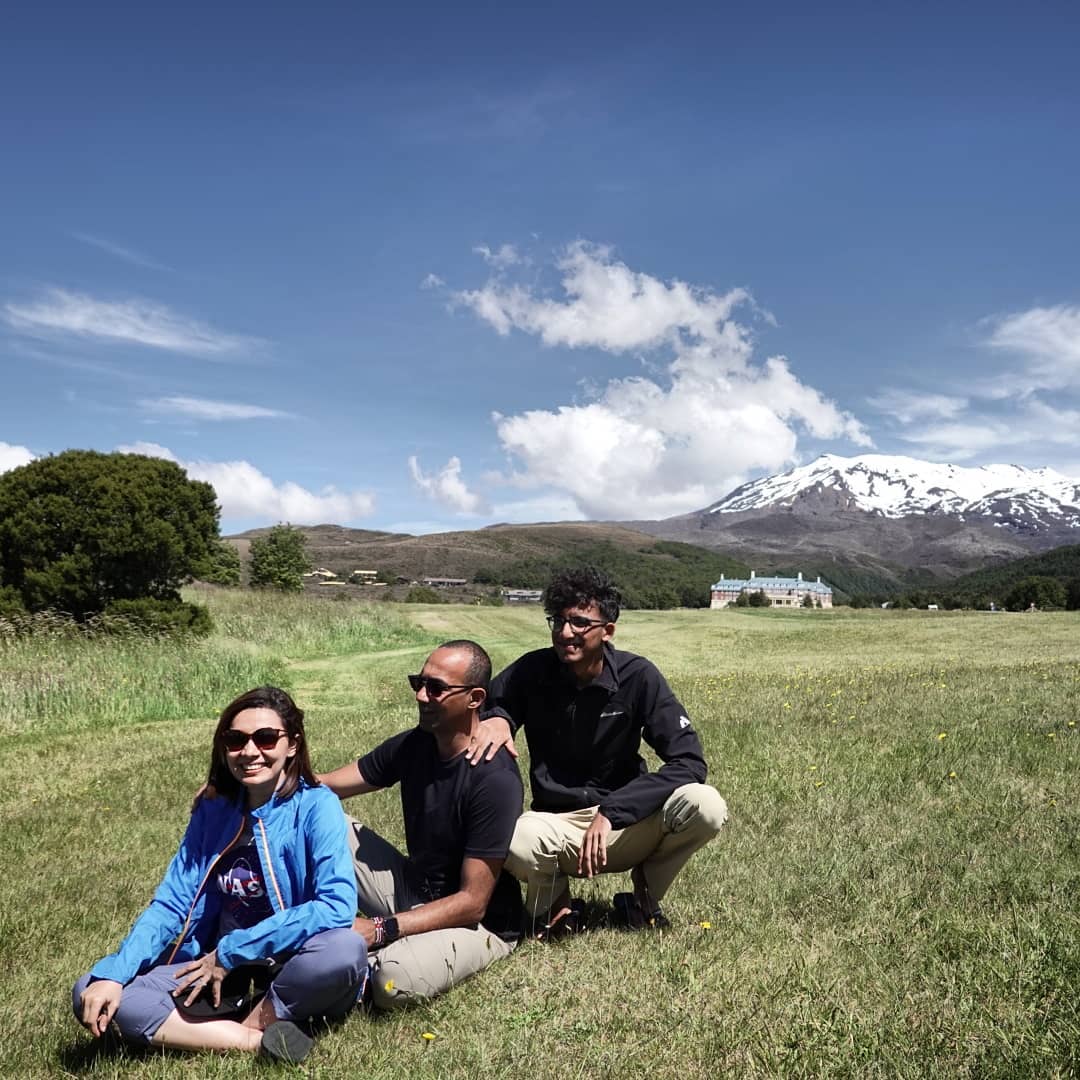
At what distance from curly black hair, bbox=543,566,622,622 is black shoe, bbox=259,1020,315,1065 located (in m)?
2.37

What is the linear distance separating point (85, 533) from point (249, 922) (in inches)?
796

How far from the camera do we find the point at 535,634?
124 ft

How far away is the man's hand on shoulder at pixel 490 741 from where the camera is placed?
4281 mm

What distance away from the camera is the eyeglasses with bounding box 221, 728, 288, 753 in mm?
3824

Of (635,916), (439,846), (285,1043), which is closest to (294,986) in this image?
(285,1043)

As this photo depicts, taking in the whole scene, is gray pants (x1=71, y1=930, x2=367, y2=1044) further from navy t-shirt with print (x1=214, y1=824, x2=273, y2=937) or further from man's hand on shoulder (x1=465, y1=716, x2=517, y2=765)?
man's hand on shoulder (x1=465, y1=716, x2=517, y2=765)

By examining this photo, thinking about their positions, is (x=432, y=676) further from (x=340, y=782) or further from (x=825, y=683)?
(x=825, y=683)

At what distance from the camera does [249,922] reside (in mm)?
3982

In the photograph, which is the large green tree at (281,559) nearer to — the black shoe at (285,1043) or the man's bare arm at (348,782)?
the man's bare arm at (348,782)

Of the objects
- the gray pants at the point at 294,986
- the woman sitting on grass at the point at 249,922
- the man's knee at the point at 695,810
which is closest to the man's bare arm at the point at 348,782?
the woman sitting on grass at the point at 249,922

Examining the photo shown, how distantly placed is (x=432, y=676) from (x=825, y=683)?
12710mm

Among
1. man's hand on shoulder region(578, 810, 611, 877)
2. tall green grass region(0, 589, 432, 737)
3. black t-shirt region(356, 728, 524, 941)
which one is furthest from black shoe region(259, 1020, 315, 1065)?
tall green grass region(0, 589, 432, 737)

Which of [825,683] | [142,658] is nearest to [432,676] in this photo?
[825,683]

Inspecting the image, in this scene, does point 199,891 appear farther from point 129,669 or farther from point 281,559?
point 281,559
